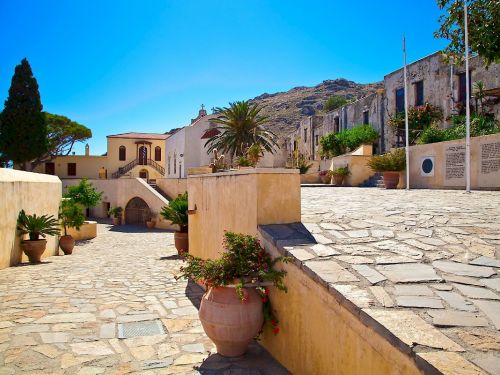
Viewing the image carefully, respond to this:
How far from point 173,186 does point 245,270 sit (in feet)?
79.0

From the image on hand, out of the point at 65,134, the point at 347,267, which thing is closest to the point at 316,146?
the point at 65,134

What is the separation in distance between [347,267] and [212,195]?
12.0ft

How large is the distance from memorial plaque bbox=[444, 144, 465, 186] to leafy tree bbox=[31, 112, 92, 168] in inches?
1574

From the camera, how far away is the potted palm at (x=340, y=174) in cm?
1800

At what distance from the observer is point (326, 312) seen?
3.21 m

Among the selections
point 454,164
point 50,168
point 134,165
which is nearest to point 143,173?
point 134,165

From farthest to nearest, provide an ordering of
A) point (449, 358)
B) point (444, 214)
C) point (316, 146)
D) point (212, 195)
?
point (316, 146) → point (212, 195) → point (444, 214) → point (449, 358)

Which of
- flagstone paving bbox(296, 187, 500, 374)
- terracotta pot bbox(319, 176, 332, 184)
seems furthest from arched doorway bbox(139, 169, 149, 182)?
flagstone paving bbox(296, 187, 500, 374)

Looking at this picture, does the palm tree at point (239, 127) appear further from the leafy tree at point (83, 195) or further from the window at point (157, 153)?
the window at point (157, 153)

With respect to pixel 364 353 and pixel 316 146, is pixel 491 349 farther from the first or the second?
pixel 316 146

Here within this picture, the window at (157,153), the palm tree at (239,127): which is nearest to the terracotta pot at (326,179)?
the palm tree at (239,127)

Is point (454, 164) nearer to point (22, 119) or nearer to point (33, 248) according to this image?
point (33, 248)

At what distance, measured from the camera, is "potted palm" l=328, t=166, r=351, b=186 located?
18000 mm

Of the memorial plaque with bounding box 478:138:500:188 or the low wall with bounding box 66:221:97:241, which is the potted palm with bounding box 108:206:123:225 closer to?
the low wall with bounding box 66:221:97:241
